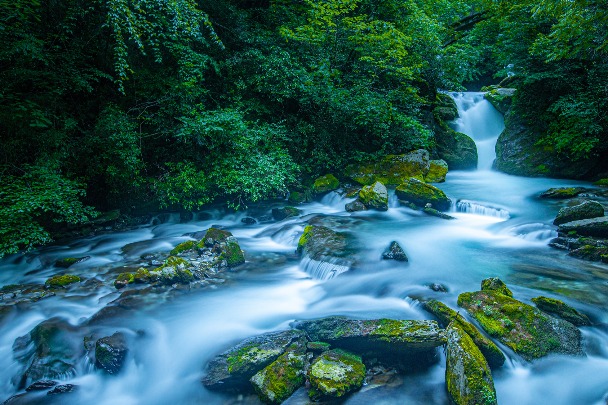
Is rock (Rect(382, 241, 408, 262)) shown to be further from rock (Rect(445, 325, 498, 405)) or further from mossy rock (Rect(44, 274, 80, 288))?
mossy rock (Rect(44, 274, 80, 288))

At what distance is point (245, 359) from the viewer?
3514 mm

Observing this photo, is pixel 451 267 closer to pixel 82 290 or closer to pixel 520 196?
pixel 520 196

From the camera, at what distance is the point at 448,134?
13.8 m

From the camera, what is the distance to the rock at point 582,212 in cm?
657

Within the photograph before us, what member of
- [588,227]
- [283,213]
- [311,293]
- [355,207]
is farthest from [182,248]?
[588,227]

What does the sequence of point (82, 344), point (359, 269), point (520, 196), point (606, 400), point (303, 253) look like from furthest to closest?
point (520, 196), point (303, 253), point (359, 269), point (82, 344), point (606, 400)

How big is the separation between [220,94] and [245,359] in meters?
8.42

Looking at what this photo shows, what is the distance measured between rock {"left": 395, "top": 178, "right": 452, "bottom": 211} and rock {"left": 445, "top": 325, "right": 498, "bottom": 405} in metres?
6.37

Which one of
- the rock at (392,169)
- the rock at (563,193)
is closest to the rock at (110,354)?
the rock at (392,169)

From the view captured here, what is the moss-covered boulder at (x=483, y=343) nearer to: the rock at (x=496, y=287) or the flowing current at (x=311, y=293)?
the flowing current at (x=311, y=293)

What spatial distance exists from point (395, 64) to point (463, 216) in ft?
20.3

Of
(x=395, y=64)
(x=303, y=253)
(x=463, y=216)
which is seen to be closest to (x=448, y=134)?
(x=395, y=64)

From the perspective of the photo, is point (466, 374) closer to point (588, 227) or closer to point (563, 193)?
point (588, 227)

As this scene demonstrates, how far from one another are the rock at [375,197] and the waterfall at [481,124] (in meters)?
7.06
